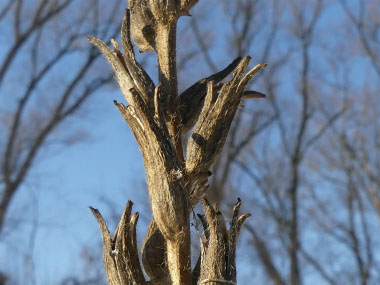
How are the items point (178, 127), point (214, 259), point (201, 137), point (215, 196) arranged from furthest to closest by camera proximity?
point (215, 196) < point (178, 127) < point (201, 137) < point (214, 259)

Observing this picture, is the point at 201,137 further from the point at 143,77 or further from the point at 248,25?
the point at 248,25

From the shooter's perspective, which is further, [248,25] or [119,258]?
[248,25]

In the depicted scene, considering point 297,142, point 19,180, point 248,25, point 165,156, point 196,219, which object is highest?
point 248,25

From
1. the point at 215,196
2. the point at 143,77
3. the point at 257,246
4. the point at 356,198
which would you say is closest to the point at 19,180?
the point at 215,196

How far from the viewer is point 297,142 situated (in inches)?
587

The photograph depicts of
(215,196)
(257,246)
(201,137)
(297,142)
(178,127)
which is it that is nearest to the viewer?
(201,137)

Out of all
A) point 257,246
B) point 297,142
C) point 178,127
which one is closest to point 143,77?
point 178,127

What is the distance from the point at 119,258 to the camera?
2383mm

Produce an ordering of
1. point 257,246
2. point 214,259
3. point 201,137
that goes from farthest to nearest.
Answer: point 257,246 < point 201,137 < point 214,259

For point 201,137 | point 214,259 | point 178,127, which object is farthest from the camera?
point 178,127

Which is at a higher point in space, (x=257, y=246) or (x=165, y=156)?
(x=257, y=246)

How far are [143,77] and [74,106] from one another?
11.7m

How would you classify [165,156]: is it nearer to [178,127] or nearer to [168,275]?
[178,127]

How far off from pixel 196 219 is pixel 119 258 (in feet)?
1.19
